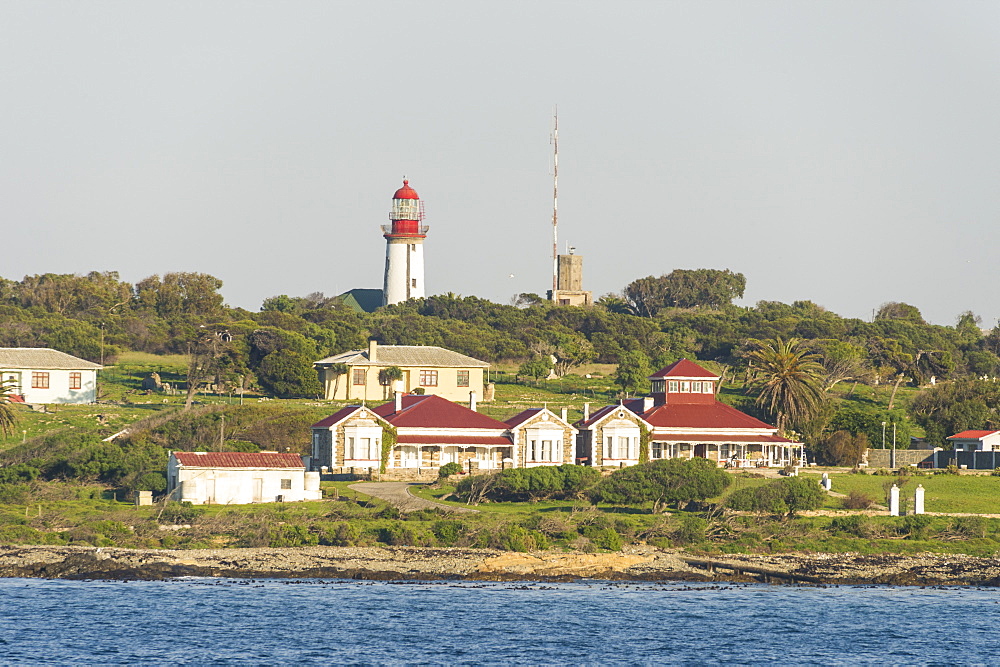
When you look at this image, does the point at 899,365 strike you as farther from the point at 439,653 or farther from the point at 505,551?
the point at 439,653

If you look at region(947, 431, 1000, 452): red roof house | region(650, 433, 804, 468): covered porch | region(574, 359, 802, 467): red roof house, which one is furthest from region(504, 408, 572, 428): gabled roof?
region(947, 431, 1000, 452): red roof house

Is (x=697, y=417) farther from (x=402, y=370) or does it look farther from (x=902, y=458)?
(x=402, y=370)

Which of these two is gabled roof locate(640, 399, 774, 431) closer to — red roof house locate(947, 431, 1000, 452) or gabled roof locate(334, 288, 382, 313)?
red roof house locate(947, 431, 1000, 452)

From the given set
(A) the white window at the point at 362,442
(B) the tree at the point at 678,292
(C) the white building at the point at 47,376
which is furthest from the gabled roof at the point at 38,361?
(B) the tree at the point at 678,292

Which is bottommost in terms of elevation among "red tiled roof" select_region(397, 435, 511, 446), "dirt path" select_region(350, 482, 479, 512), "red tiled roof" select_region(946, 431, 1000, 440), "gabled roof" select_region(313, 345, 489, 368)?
"dirt path" select_region(350, 482, 479, 512)

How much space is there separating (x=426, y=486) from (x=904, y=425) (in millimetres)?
26924

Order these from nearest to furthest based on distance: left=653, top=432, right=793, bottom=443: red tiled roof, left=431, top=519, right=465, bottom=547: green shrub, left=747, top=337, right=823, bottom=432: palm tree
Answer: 1. left=431, top=519, right=465, bottom=547: green shrub
2. left=653, top=432, right=793, bottom=443: red tiled roof
3. left=747, top=337, right=823, bottom=432: palm tree

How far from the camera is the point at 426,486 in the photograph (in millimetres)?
66812

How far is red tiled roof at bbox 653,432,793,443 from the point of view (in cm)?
7481

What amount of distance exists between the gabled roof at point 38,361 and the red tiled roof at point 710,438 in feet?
110

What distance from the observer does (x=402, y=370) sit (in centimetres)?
9175

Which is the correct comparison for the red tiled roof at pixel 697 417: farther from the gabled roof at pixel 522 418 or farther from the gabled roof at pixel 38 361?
the gabled roof at pixel 38 361

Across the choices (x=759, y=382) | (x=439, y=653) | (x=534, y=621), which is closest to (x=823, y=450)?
(x=759, y=382)

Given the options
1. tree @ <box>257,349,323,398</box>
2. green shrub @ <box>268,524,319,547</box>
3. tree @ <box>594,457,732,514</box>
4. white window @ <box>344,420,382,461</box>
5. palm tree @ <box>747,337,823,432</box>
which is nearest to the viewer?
green shrub @ <box>268,524,319,547</box>
